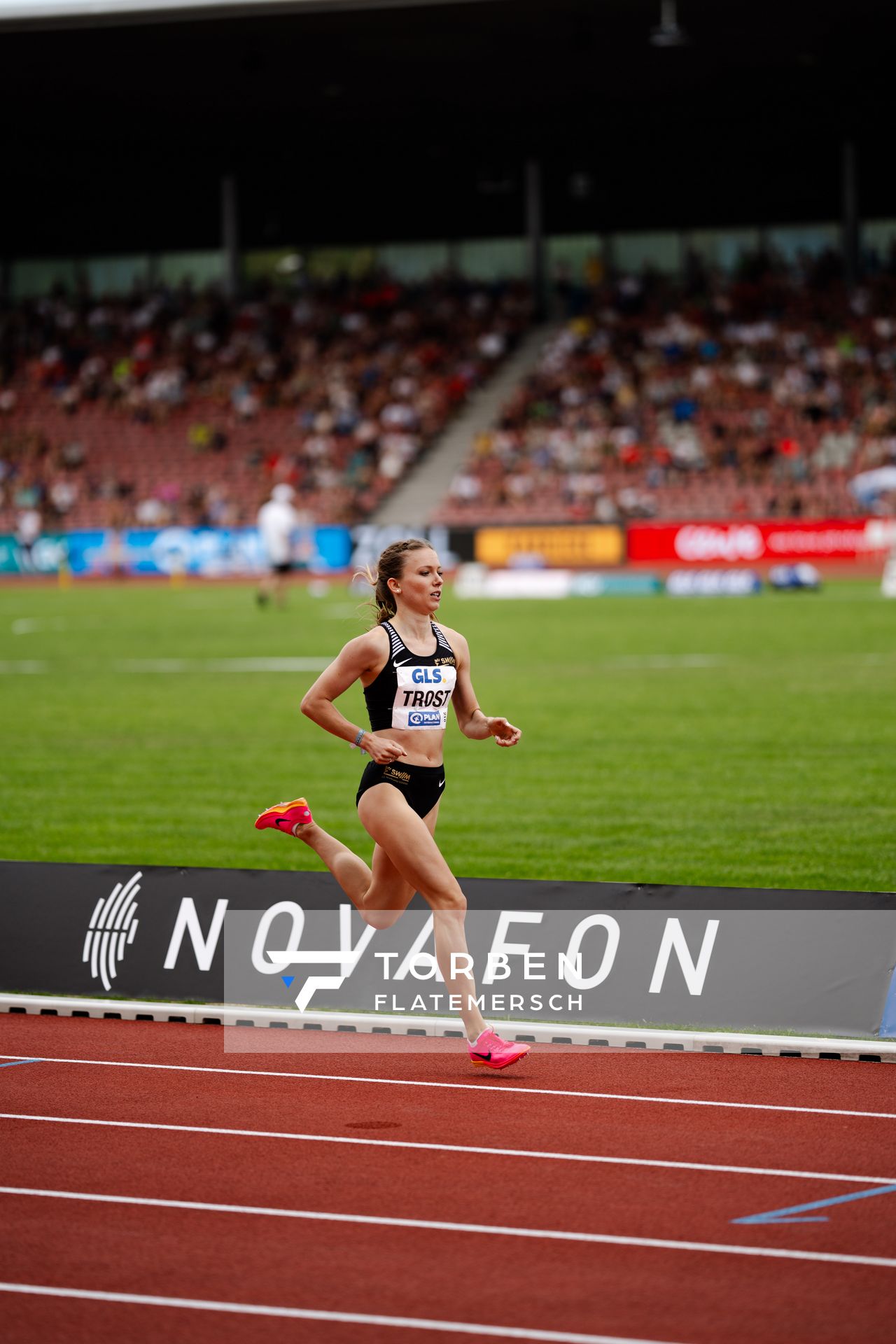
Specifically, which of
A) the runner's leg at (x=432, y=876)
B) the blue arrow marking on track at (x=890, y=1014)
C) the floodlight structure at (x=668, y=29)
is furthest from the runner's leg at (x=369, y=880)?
Answer: the floodlight structure at (x=668, y=29)

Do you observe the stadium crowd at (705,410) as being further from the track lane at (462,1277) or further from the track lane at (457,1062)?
the track lane at (462,1277)

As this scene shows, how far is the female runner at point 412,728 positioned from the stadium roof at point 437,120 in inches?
1198

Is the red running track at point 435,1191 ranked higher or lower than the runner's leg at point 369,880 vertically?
lower

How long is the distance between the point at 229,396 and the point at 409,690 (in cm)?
4658

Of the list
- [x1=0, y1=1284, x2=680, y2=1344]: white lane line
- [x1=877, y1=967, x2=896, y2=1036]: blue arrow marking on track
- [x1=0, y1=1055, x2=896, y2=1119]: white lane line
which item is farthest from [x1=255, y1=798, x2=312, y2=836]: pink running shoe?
[x1=0, y1=1284, x2=680, y2=1344]: white lane line

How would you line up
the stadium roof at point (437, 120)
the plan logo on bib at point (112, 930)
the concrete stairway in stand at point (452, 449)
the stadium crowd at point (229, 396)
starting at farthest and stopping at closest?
the stadium crowd at point (229, 396), the concrete stairway in stand at point (452, 449), the stadium roof at point (437, 120), the plan logo on bib at point (112, 930)

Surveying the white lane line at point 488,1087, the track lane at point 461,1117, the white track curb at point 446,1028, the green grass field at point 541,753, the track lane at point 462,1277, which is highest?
the track lane at point 462,1277

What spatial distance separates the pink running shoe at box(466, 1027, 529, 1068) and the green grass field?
8.57 feet

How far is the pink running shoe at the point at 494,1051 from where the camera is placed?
21.5 ft

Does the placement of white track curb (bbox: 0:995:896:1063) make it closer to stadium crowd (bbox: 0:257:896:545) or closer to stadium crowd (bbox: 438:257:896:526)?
stadium crowd (bbox: 0:257:896:545)

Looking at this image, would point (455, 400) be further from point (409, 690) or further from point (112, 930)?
point (409, 690)

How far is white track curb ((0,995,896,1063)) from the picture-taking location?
707cm

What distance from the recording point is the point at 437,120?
47625 mm

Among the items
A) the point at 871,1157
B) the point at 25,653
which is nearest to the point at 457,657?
the point at 871,1157
